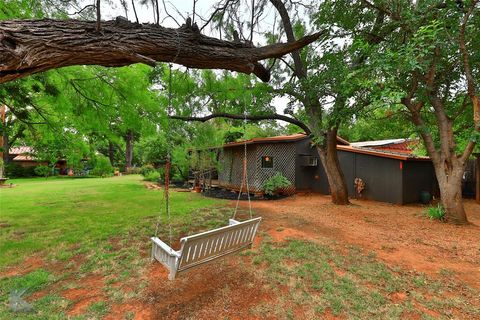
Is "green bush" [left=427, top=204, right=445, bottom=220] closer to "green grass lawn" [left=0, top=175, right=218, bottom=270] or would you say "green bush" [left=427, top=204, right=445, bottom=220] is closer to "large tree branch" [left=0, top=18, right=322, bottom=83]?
"large tree branch" [left=0, top=18, right=322, bottom=83]

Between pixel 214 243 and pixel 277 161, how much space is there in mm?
9567

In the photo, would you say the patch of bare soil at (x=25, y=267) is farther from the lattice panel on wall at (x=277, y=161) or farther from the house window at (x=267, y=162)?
the house window at (x=267, y=162)

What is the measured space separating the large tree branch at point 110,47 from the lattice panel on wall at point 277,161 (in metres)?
8.94

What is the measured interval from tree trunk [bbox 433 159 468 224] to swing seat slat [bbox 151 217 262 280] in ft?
20.2

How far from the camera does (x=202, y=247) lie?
2736 millimetres

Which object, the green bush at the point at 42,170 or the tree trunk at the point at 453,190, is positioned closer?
the tree trunk at the point at 453,190

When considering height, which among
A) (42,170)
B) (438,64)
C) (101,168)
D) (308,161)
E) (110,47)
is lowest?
(42,170)

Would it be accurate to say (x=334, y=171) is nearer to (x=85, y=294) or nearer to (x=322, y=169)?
(x=322, y=169)

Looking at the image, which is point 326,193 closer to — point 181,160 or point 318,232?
point 318,232

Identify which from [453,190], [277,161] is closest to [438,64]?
[453,190]

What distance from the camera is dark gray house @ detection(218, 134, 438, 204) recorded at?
9.77m

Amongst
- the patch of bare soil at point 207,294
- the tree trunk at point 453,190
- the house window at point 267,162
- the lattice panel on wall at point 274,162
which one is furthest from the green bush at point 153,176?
the tree trunk at point 453,190

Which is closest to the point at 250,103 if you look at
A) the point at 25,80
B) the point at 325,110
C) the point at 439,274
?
the point at 325,110

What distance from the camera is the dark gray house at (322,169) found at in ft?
32.1
